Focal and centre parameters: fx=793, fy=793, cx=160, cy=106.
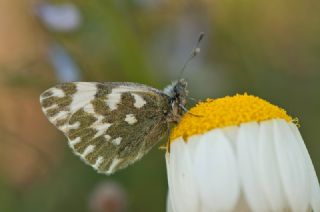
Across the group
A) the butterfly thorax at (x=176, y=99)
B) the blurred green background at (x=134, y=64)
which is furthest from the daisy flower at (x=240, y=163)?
the blurred green background at (x=134, y=64)

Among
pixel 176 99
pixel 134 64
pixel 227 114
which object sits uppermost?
pixel 134 64

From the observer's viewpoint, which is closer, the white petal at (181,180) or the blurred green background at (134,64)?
the white petal at (181,180)

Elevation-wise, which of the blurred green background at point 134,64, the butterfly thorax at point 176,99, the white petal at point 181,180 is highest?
the blurred green background at point 134,64

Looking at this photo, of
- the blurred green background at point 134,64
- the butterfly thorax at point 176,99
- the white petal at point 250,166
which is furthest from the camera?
Answer: the blurred green background at point 134,64

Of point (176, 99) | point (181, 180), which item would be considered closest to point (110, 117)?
point (176, 99)

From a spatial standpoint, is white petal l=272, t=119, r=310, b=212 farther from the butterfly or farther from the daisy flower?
the butterfly

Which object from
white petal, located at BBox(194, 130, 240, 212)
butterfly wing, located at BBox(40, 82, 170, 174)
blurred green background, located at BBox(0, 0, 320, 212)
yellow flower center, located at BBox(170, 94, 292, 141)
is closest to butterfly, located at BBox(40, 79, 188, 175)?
butterfly wing, located at BBox(40, 82, 170, 174)

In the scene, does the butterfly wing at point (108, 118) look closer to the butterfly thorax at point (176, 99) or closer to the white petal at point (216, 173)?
the butterfly thorax at point (176, 99)

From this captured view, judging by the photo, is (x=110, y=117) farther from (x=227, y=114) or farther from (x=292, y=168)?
(x=292, y=168)

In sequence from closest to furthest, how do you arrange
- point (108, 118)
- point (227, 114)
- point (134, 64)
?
point (227, 114) → point (108, 118) → point (134, 64)
